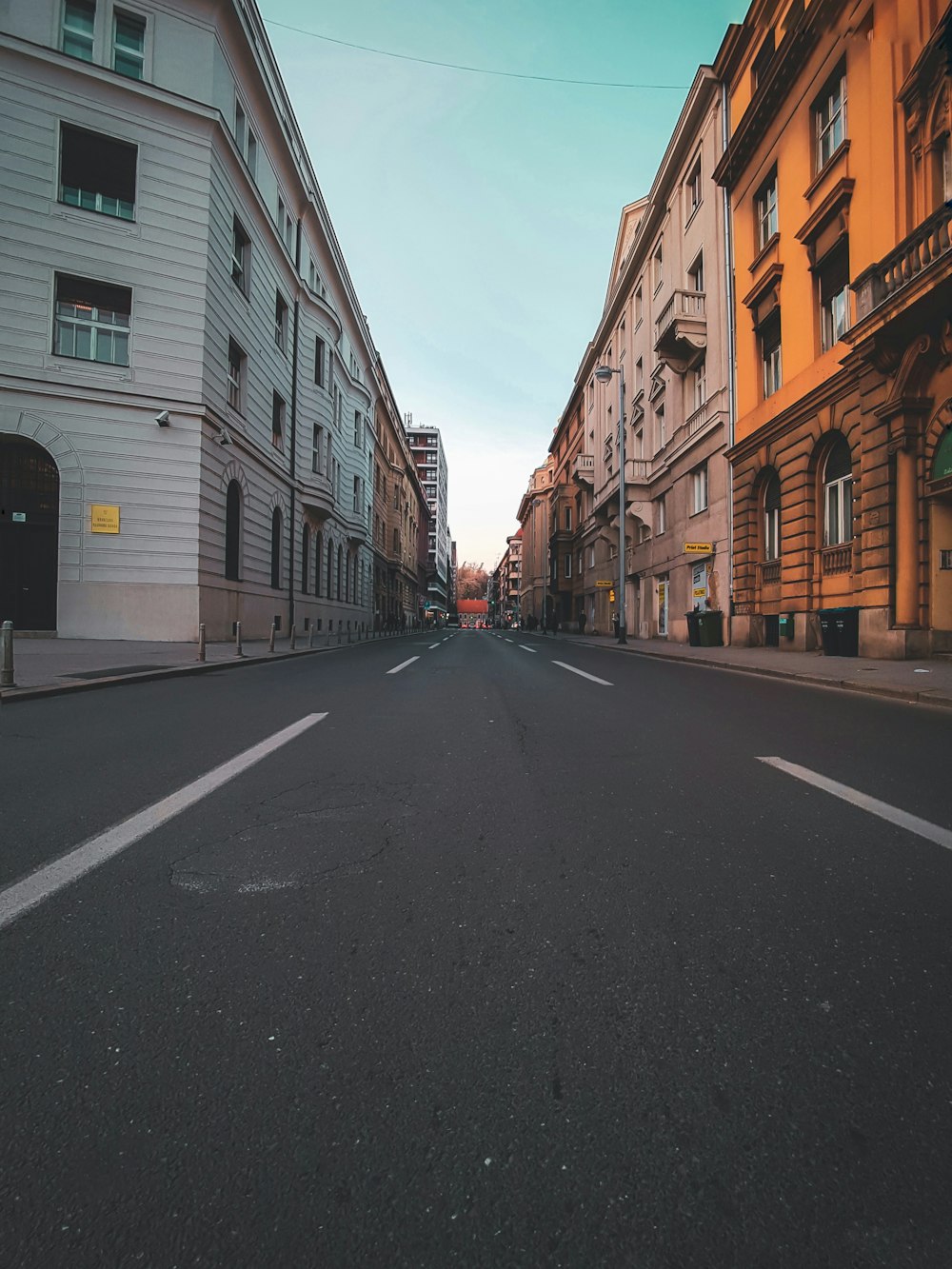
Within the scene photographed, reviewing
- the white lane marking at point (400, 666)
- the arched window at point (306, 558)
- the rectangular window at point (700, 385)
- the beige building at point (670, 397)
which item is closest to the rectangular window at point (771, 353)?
the beige building at point (670, 397)

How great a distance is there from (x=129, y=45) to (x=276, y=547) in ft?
51.0

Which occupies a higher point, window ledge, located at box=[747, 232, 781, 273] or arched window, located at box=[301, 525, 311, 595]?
window ledge, located at box=[747, 232, 781, 273]

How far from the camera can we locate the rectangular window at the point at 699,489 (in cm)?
2323

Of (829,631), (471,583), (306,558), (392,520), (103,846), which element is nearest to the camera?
(103,846)

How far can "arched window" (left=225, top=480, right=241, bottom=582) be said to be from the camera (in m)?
20.8

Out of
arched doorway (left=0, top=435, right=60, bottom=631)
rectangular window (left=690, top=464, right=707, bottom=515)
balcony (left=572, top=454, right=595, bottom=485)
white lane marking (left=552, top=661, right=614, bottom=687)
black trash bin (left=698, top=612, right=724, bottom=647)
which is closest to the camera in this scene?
white lane marking (left=552, top=661, right=614, bottom=687)

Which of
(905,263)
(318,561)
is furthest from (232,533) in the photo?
(905,263)

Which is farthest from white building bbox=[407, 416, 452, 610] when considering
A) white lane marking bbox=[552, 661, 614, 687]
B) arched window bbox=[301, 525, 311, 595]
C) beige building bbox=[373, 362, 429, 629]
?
white lane marking bbox=[552, 661, 614, 687]

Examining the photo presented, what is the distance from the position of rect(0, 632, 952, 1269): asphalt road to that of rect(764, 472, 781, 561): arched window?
15.9m

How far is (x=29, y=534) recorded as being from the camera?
16.6 meters

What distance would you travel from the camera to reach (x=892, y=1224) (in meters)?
1.09

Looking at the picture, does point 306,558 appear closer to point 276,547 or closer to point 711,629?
point 276,547

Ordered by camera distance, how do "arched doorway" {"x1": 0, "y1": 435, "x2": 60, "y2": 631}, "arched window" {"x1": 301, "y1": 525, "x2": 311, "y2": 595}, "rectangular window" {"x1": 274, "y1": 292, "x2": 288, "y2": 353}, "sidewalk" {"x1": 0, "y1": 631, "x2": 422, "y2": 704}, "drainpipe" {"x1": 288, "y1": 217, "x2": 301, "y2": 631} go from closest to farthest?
"sidewalk" {"x1": 0, "y1": 631, "x2": 422, "y2": 704}
"arched doorway" {"x1": 0, "y1": 435, "x2": 60, "y2": 631}
"rectangular window" {"x1": 274, "y1": 292, "x2": 288, "y2": 353}
"drainpipe" {"x1": 288, "y1": 217, "x2": 301, "y2": 631}
"arched window" {"x1": 301, "y1": 525, "x2": 311, "y2": 595}

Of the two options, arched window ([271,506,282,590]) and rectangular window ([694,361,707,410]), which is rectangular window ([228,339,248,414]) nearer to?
arched window ([271,506,282,590])
